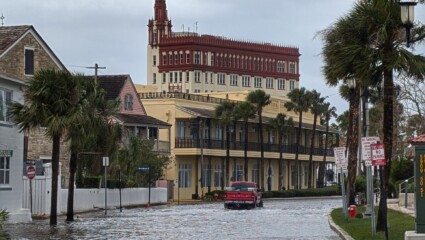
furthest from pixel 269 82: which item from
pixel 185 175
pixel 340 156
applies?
pixel 340 156

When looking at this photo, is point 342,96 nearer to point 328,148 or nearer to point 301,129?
point 301,129

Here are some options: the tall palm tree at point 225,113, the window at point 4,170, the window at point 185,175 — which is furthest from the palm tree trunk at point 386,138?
the window at point 185,175

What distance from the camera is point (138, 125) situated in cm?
8406

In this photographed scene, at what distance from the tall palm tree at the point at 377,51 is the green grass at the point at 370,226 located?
0.51m

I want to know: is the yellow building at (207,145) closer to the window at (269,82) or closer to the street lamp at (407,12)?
the window at (269,82)

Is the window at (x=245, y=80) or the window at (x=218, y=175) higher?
the window at (x=245, y=80)

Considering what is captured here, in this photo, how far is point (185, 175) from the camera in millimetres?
97250

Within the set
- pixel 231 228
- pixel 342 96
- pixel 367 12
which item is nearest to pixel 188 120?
pixel 342 96

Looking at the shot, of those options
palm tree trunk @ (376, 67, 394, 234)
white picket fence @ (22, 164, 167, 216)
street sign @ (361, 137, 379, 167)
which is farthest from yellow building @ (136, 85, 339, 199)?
street sign @ (361, 137, 379, 167)

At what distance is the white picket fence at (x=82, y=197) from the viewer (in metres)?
48.0

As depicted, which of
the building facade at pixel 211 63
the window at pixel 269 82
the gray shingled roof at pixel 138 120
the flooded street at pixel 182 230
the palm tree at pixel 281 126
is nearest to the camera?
the flooded street at pixel 182 230

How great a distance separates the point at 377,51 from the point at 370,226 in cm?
607

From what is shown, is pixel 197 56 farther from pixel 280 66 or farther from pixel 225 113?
pixel 225 113

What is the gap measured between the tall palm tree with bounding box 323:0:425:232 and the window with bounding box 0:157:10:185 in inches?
683
